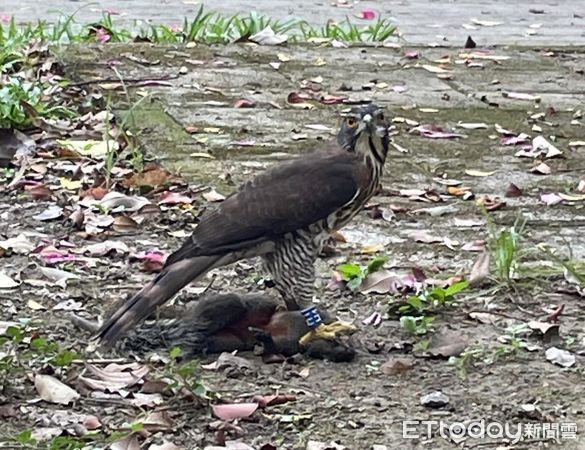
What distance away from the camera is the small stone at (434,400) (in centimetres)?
368

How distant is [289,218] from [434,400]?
0.77 meters

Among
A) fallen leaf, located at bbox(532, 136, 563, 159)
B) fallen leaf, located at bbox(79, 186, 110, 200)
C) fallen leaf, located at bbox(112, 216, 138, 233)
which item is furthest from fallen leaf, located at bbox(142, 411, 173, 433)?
fallen leaf, located at bbox(532, 136, 563, 159)

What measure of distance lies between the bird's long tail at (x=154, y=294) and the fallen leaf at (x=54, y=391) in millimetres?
250

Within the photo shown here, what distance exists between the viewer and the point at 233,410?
356cm

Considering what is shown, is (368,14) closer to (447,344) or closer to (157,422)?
(447,344)

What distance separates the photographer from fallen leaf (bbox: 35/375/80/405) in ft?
11.9

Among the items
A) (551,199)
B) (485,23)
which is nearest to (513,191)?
(551,199)

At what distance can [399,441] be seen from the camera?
3.45 m

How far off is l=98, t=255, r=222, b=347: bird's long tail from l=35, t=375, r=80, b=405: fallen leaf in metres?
0.25

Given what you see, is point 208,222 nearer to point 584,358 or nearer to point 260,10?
point 584,358

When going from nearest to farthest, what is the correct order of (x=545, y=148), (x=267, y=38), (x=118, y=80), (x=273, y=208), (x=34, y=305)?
(x=273, y=208) < (x=34, y=305) < (x=545, y=148) < (x=118, y=80) < (x=267, y=38)

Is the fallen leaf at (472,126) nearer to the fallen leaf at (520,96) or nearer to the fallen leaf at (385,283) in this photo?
the fallen leaf at (520,96)

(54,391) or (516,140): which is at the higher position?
(54,391)

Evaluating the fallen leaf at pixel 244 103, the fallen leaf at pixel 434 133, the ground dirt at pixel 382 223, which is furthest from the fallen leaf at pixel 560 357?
the fallen leaf at pixel 244 103
